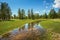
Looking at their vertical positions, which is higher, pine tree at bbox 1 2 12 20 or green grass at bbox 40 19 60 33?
pine tree at bbox 1 2 12 20

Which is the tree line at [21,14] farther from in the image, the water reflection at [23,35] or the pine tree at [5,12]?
the water reflection at [23,35]

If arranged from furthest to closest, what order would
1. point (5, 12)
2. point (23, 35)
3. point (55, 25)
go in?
point (55, 25) → point (5, 12) → point (23, 35)

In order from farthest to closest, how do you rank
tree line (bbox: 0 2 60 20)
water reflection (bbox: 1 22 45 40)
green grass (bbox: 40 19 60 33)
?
1. green grass (bbox: 40 19 60 33)
2. tree line (bbox: 0 2 60 20)
3. water reflection (bbox: 1 22 45 40)

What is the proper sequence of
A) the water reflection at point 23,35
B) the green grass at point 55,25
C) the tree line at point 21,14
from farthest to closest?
the green grass at point 55,25
the tree line at point 21,14
the water reflection at point 23,35

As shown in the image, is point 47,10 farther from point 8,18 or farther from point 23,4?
point 8,18

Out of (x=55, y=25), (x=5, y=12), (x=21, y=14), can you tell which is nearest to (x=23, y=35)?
(x=21, y=14)

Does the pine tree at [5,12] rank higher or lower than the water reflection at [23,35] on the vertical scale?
higher

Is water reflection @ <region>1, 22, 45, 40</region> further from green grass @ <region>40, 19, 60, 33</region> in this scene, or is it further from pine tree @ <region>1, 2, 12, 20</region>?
green grass @ <region>40, 19, 60, 33</region>

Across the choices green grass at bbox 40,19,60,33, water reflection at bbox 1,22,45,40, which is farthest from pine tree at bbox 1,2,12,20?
green grass at bbox 40,19,60,33

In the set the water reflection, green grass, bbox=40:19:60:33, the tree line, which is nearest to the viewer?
the water reflection

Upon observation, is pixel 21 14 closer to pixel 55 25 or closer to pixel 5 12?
pixel 5 12

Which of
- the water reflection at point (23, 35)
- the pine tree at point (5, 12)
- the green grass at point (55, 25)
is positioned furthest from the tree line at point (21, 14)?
the water reflection at point (23, 35)

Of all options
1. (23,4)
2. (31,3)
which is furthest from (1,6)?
(31,3)

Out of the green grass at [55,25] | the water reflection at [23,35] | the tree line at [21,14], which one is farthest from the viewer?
the green grass at [55,25]
